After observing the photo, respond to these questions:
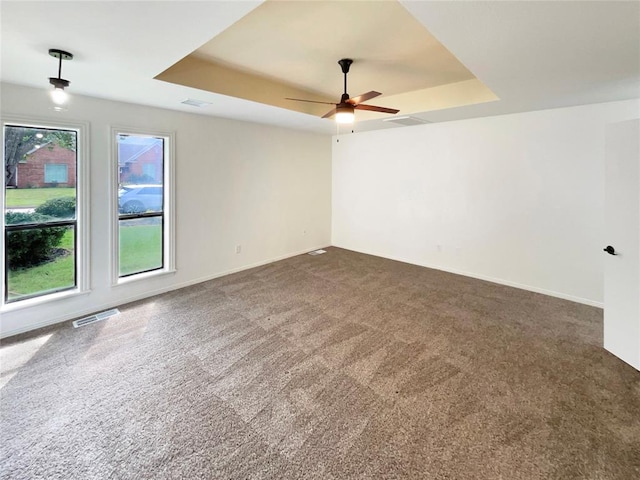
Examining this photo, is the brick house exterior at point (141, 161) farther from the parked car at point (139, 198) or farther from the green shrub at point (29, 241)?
the green shrub at point (29, 241)

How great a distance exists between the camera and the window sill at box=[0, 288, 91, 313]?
322 centimetres

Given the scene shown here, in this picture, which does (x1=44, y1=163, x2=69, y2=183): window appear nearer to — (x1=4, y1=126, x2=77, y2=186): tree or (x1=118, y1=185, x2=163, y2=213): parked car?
(x1=4, y1=126, x2=77, y2=186): tree

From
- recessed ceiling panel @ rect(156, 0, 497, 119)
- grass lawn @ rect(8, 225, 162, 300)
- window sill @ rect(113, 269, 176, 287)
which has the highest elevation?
recessed ceiling panel @ rect(156, 0, 497, 119)

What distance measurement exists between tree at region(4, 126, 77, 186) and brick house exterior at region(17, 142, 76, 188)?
0.04m

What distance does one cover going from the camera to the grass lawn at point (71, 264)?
339cm

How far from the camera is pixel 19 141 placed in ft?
10.5

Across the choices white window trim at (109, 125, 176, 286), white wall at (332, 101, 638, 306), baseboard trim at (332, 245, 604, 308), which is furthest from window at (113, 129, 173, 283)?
baseboard trim at (332, 245, 604, 308)

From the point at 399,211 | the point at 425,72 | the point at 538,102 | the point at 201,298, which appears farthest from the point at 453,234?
the point at 201,298

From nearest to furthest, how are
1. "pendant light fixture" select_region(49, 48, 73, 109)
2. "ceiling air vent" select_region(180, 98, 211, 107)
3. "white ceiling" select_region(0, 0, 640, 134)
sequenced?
"white ceiling" select_region(0, 0, 640, 134) → "pendant light fixture" select_region(49, 48, 73, 109) → "ceiling air vent" select_region(180, 98, 211, 107)

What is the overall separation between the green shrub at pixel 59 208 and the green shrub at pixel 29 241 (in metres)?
0.06

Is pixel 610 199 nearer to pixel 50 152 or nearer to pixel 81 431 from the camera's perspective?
pixel 81 431

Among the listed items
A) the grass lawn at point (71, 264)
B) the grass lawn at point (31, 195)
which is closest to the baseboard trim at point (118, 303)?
the grass lawn at point (71, 264)

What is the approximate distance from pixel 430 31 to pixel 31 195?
418 cm

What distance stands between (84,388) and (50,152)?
2634 mm
